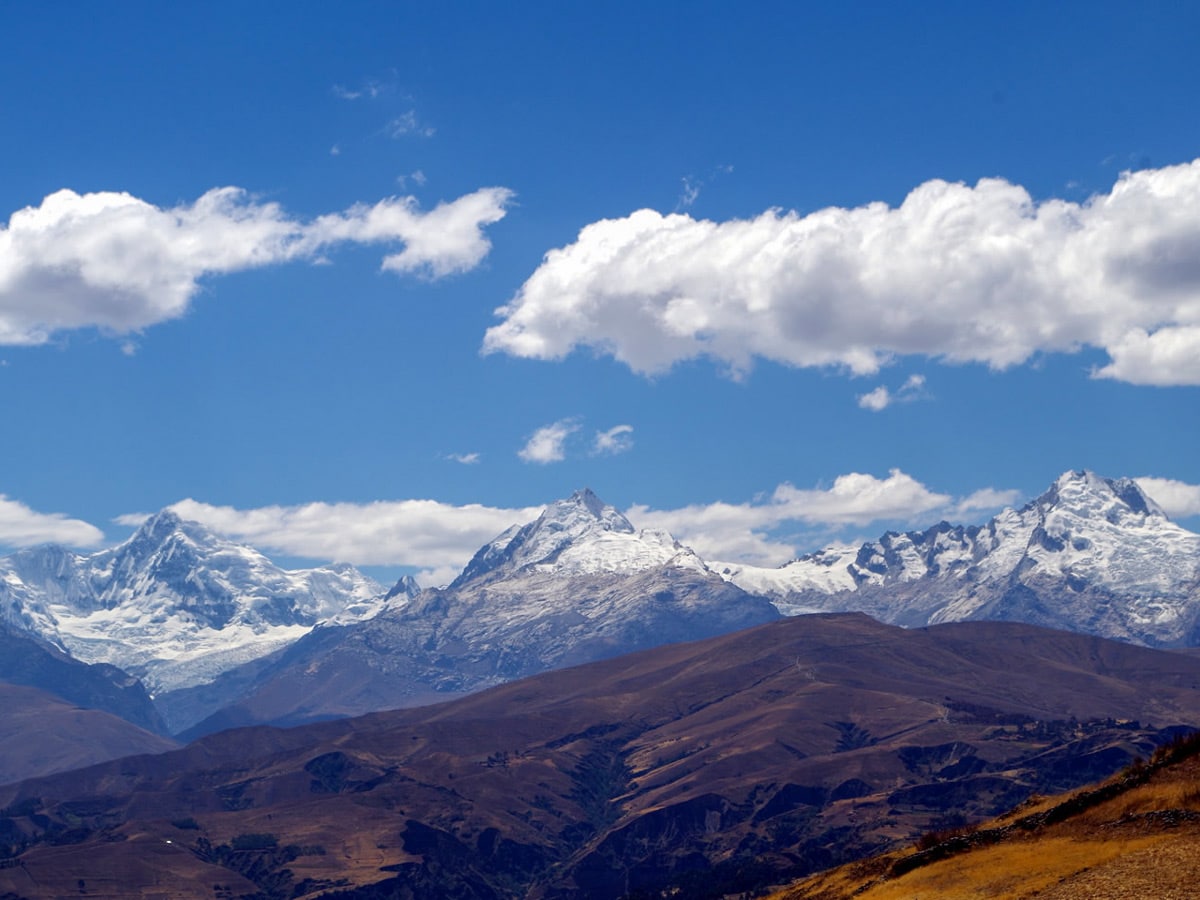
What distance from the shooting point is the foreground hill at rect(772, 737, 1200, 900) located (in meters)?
84.9

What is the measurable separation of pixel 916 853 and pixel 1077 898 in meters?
32.4

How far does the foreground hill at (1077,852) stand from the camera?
84.9 meters

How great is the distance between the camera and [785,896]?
134 m

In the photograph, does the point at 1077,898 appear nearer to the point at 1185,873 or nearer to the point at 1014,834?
the point at 1185,873

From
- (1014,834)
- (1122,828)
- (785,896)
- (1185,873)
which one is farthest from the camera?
(785,896)

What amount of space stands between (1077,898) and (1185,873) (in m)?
5.70

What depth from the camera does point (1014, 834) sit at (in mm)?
109250

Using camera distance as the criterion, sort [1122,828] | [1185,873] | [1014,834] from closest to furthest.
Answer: [1185,873], [1122,828], [1014,834]

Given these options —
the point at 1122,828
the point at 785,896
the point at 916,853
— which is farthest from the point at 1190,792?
the point at 785,896

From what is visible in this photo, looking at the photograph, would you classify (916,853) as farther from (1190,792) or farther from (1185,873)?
(1185,873)

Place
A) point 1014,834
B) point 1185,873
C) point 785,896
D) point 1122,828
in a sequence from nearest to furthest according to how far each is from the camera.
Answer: point 1185,873 < point 1122,828 < point 1014,834 < point 785,896

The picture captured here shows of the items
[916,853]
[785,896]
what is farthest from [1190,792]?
[785,896]

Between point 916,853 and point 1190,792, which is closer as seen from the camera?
point 1190,792

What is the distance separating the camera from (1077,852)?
95.4m
